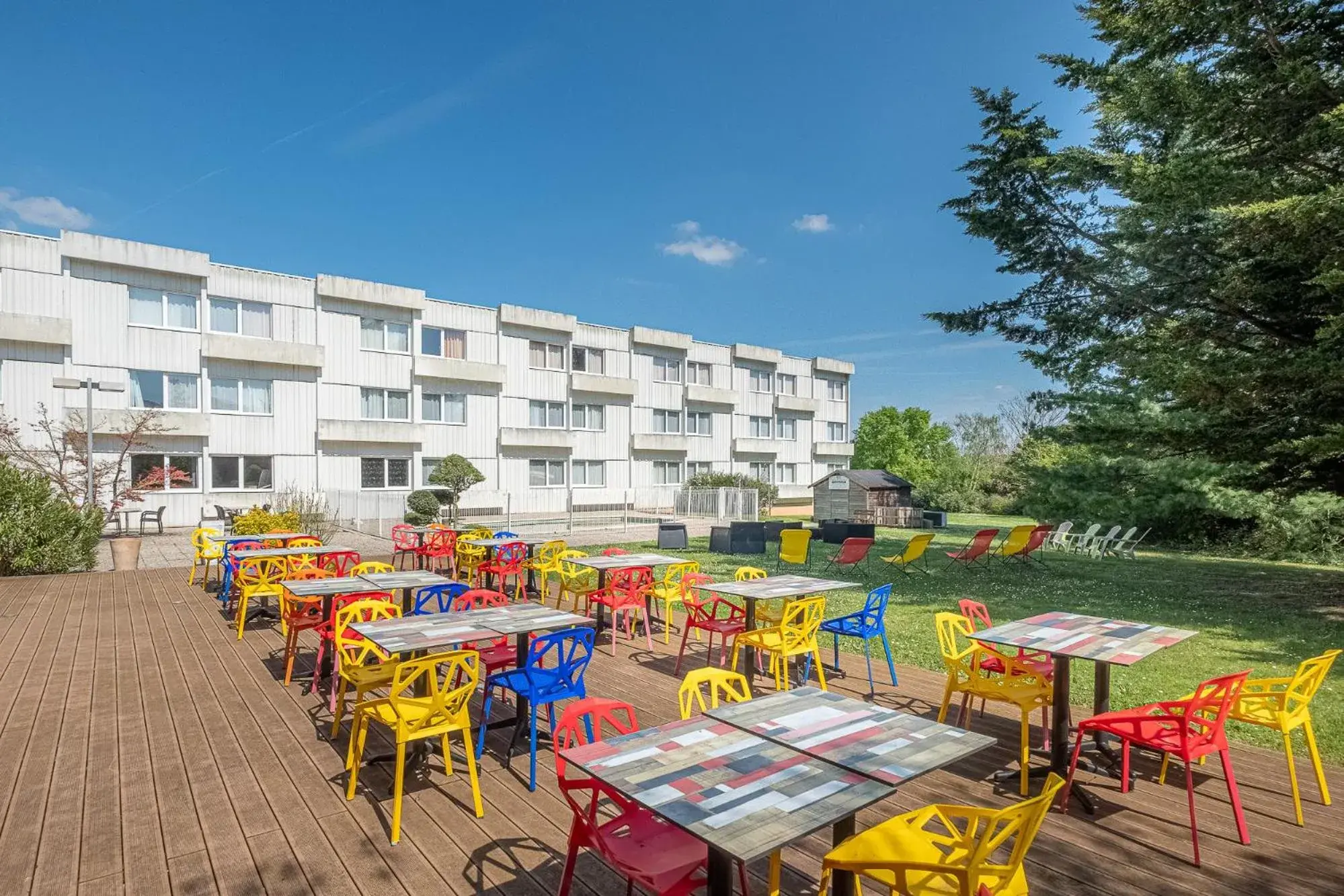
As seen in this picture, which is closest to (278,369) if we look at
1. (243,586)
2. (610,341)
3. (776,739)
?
(610,341)

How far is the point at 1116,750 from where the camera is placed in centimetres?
505

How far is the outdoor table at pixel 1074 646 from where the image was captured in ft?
14.8

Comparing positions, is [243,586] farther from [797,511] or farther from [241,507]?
[797,511]

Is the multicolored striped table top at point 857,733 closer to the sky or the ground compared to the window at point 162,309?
closer to the ground

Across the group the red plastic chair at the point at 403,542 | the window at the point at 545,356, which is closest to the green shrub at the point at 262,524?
the red plastic chair at the point at 403,542

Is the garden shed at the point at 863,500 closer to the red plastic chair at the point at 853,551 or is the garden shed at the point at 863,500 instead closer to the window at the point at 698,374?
the window at the point at 698,374

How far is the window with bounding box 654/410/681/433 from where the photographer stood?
129 ft

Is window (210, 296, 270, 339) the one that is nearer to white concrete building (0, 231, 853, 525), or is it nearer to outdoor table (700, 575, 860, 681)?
white concrete building (0, 231, 853, 525)

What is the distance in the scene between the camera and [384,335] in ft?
96.5

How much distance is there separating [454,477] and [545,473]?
24.2 ft

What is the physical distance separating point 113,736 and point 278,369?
2439cm

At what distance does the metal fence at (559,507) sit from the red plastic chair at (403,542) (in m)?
4.38

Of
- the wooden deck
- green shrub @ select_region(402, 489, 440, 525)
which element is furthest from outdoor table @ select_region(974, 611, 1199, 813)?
green shrub @ select_region(402, 489, 440, 525)

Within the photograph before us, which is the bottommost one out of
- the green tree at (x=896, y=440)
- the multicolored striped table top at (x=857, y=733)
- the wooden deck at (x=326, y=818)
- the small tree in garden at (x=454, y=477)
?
the wooden deck at (x=326, y=818)
